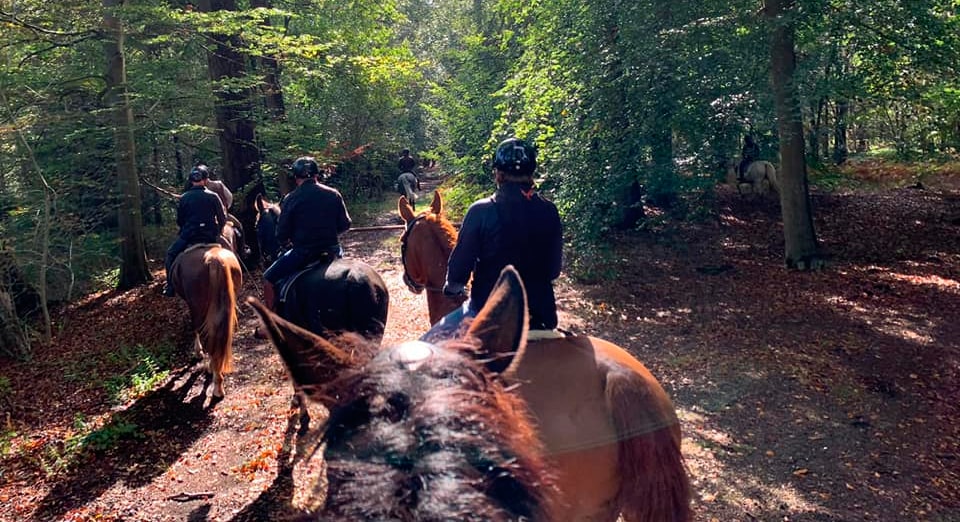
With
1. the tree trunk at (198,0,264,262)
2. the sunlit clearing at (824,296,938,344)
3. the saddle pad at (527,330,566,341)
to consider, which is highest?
the tree trunk at (198,0,264,262)

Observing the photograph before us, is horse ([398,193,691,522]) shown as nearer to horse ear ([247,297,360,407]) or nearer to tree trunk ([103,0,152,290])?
horse ear ([247,297,360,407])

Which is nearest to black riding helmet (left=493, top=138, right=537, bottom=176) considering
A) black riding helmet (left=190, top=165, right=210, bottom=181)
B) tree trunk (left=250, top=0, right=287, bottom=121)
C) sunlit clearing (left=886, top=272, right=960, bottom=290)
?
black riding helmet (left=190, top=165, right=210, bottom=181)

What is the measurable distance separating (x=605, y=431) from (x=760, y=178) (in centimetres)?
2018

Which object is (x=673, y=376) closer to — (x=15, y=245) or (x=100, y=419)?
(x=100, y=419)

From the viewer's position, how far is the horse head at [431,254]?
5773mm

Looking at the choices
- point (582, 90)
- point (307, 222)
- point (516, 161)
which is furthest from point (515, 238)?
point (582, 90)

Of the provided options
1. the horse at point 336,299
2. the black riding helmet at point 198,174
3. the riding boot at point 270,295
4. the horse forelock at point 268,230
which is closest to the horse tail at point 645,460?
the horse at point 336,299

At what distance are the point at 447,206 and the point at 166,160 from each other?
32.1 ft

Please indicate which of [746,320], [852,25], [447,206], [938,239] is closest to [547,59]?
[852,25]

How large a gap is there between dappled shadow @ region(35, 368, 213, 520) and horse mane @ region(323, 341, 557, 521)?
551cm

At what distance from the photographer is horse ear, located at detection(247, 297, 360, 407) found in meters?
1.84

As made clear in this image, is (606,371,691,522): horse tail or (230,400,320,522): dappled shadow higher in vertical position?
(606,371,691,522): horse tail

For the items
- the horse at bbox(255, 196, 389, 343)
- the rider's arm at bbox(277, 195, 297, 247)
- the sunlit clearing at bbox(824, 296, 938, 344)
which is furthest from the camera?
the sunlit clearing at bbox(824, 296, 938, 344)

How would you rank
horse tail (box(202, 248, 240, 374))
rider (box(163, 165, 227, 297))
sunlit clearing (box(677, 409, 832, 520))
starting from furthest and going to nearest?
rider (box(163, 165, 227, 297)) < horse tail (box(202, 248, 240, 374)) < sunlit clearing (box(677, 409, 832, 520))
